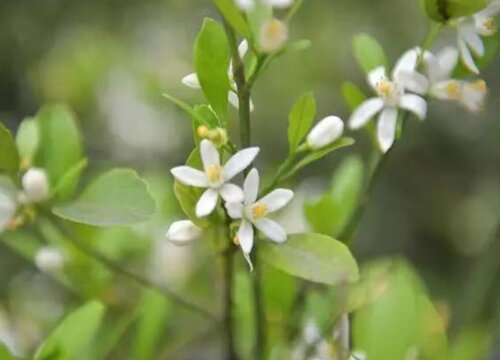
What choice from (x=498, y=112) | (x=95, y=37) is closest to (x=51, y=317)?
(x=95, y=37)

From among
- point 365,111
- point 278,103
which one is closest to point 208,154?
point 365,111

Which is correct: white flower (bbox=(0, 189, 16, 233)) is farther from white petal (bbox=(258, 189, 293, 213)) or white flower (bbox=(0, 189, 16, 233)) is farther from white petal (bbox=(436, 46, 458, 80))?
white petal (bbox=(436, 46, 458, 80))

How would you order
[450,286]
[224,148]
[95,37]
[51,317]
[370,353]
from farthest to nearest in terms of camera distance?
[95,37] < [450,286] < [51,317] < [370,353] < [224,148]

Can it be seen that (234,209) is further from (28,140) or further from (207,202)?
(28,140)

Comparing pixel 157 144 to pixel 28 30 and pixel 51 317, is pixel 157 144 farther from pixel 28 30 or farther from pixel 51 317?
pixel 51 317

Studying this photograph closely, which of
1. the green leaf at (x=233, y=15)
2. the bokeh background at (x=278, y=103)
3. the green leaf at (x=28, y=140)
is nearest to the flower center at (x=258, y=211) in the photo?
the green leaf at (x=233, y=15)

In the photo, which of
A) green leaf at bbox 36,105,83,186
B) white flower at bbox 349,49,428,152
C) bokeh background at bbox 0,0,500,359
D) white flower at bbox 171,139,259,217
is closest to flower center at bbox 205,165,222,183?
white flower at bbox 171,139,259,217
